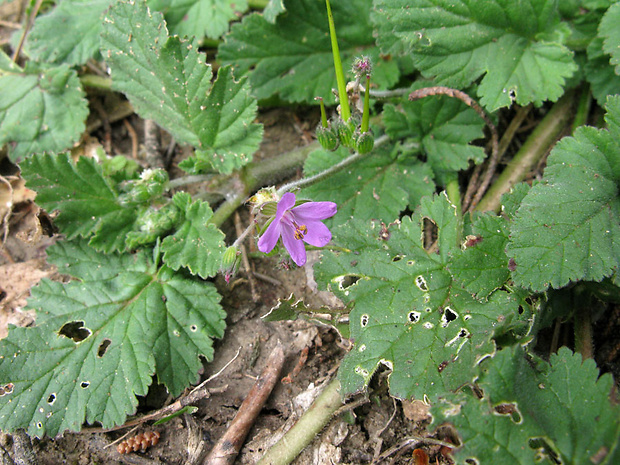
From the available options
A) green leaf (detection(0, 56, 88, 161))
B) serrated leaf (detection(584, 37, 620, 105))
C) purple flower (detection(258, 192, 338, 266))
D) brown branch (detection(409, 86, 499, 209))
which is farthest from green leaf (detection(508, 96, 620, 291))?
green leaf (detection(0, 56, 88, 161))

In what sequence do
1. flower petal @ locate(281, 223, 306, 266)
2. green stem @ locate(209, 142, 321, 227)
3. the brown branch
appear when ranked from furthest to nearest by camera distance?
green stem @ locate(209, 142, 321, 227) → the brown branch → flower petal @ locate(281, 223, 306, 266)

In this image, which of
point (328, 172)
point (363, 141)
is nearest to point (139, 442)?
point (328, 172)

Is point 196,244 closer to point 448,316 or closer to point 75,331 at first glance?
point 75,331

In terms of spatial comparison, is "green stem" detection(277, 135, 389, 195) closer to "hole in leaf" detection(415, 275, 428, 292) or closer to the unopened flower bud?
the unopened flower bud

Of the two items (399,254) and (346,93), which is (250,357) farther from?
(346,93)

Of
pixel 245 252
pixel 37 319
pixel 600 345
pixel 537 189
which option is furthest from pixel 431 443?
pixel 37 319

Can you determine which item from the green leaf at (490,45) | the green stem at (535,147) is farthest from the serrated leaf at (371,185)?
the green leaf at (490,45)
